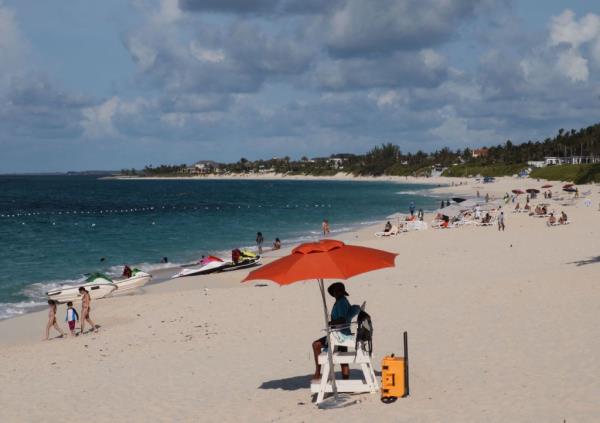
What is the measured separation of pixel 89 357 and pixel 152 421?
5.64 meters

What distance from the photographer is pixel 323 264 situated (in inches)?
348

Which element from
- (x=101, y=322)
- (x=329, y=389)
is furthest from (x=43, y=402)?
(x=101, y=322)

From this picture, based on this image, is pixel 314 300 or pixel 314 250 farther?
pixel 314 300

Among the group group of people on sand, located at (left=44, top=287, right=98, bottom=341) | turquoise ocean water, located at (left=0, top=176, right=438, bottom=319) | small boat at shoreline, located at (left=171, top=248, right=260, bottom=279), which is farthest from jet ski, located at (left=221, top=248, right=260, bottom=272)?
group of people on sand, located at (left=44, top=287, right=98, bottom=341)

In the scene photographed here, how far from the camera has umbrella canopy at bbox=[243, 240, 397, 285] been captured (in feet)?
28.6

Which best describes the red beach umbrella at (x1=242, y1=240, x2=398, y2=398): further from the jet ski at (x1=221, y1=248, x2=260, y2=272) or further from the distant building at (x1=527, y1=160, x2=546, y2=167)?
the distant building at (x1=527, y1=160, x2=546, y2=167)

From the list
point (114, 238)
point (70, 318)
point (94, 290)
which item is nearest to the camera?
point (70, 318)

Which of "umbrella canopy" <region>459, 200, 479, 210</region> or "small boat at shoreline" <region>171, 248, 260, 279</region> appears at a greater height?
"umbrella canopy" <region>459, 200, 479, 210</region>

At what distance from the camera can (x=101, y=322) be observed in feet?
66.7

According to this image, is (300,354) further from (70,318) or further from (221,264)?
(221,264)

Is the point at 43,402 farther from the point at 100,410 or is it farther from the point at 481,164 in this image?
the point at 481,164

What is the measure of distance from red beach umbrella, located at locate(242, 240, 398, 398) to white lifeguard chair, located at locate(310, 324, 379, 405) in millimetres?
1046

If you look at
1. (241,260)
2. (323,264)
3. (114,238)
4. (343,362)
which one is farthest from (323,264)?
(114,238)

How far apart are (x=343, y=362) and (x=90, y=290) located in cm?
1881
